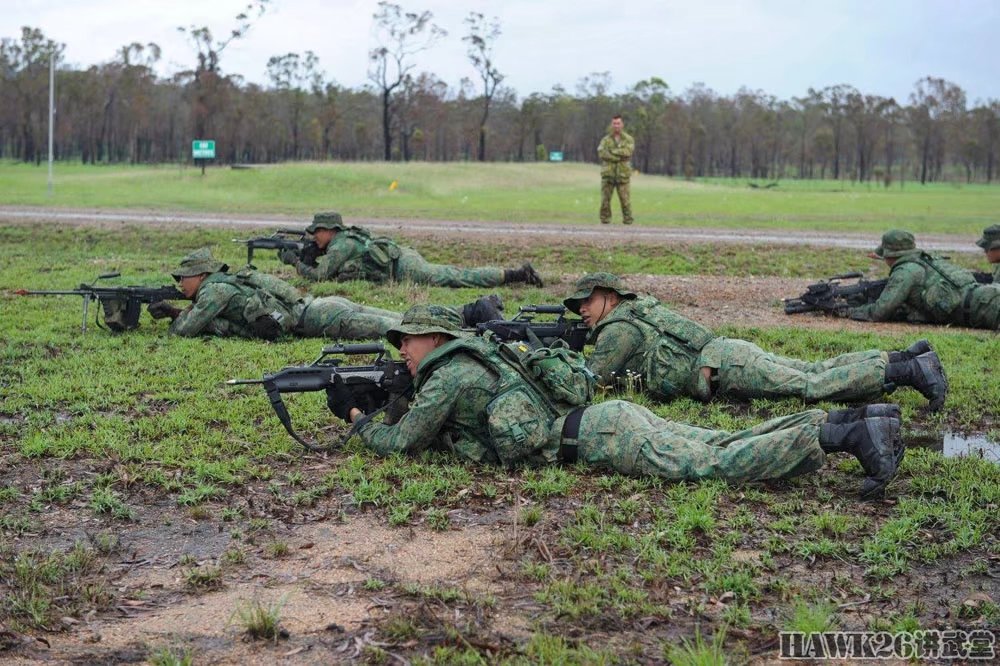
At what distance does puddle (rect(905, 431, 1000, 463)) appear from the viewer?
7.15 metres

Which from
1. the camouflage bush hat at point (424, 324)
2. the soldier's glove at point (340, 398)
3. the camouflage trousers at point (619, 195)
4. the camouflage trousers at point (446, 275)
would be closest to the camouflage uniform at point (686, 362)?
the camouflage bush hat at point (424, 324)

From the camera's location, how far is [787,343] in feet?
35.8

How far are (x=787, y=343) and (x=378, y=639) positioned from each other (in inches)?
297

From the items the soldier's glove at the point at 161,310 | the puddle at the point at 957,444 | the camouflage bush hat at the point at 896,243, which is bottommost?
the puddle at the point at 957,444

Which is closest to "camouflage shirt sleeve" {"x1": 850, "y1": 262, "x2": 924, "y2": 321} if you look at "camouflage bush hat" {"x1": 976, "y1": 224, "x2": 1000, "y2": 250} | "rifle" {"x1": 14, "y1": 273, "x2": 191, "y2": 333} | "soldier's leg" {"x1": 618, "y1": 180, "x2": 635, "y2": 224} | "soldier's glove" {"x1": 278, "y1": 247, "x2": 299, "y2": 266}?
"camouflage bush hat" {"x1": 976, "y1": 224, "x2": 1000, "y2": 250}

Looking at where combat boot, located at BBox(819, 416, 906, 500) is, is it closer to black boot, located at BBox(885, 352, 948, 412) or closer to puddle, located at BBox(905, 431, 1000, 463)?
puddle, located at BBox(905, 431, 1000, 463)

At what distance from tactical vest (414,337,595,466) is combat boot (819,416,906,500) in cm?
157

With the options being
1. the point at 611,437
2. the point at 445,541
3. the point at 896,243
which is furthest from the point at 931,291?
the point at 445,541

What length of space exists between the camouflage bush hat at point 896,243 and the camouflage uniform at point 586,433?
6.05 metres

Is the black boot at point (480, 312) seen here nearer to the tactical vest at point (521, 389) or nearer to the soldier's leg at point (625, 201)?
the tactical vest at point (521, 389)

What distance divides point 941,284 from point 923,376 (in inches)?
170

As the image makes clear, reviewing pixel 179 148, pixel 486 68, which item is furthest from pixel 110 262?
pixel 179 148

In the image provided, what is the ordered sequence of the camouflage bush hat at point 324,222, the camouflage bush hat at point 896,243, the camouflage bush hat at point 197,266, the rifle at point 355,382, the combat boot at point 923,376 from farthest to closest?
1. the camouflage bush hat at point 324,222
2. the camouflage bush hat at point 896,243
3. the camouflage bush hat at point 197,266
4. the combat boot at point 923,376
5. the rifle at point 355,382

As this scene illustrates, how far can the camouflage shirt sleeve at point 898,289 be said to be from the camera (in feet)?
38.7
